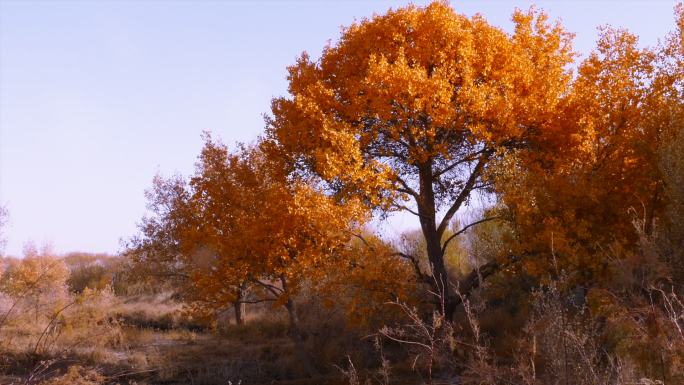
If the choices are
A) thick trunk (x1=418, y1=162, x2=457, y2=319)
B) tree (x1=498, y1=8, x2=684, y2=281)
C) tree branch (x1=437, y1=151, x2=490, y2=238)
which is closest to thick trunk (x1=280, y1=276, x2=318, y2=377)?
thick trunk (x1=418, y1=162, x2=457, y2=319)

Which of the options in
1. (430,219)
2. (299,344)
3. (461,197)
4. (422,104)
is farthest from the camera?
(299,344)

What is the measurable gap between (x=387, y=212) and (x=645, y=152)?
781 centimetres

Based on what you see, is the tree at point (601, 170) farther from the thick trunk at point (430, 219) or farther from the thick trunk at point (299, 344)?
the thick trunk at point (299, 344)

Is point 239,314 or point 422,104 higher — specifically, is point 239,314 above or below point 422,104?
below

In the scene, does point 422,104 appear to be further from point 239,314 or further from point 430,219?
point 239,314

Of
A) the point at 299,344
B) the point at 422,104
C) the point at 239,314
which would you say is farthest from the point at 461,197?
the point at 239,314

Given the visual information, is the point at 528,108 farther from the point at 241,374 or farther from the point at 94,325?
the point at 94,325

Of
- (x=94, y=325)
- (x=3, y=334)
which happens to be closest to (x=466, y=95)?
(x=94, y=325)

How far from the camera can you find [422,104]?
702 inches

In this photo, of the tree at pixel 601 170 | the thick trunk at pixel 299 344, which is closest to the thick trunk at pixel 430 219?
the tree at pixel 601 170

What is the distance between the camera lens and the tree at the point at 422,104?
17.8 meters

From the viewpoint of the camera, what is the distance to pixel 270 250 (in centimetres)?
1909

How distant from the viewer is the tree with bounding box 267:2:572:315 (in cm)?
1778

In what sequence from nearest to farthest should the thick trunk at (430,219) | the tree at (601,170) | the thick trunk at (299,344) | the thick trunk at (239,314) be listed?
the tree at (601,170), the thick trunk at (430,219), the thick trunk at (299,344), the thick trunk at (239,314)
